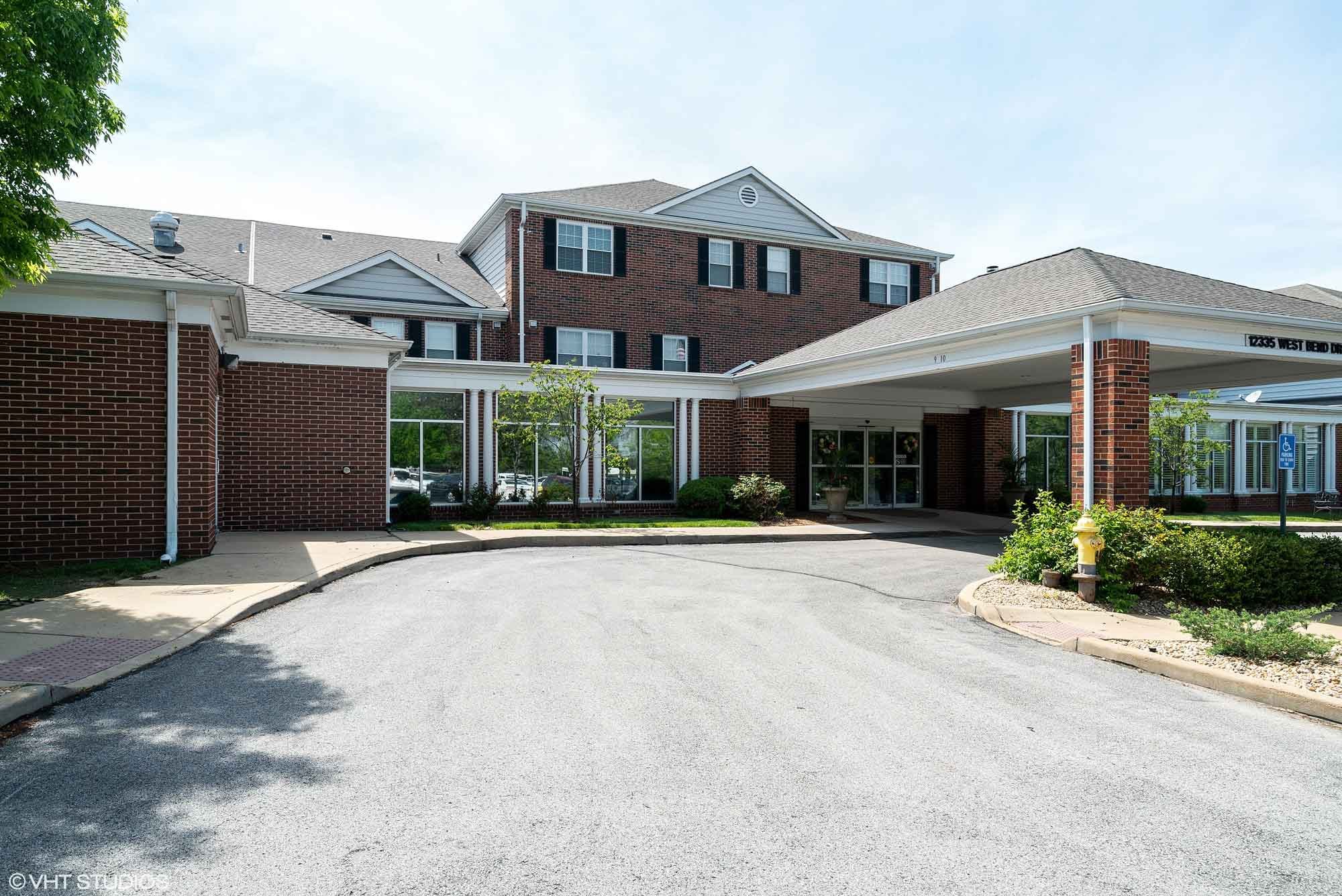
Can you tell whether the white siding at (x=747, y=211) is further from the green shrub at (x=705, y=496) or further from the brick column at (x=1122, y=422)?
the brick column at (x=1122, y=422)

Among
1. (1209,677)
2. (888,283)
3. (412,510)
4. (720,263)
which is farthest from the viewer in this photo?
(888,283)

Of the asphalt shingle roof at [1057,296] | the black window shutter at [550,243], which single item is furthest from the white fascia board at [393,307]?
the asphalt shingle roof at [1057,296]

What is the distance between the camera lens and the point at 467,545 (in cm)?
1448

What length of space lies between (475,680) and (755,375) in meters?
15.3

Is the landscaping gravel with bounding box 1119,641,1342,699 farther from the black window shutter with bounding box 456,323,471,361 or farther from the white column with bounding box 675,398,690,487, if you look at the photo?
the black window shutter with bounding box 456,323,471,361

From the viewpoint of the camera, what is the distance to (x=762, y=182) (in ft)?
87.4

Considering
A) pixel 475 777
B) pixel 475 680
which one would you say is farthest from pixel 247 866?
pixel 475 680

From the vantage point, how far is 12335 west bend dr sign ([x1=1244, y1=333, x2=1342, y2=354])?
12.3 m

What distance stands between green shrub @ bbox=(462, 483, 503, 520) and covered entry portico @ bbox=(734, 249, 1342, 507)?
6.87 m

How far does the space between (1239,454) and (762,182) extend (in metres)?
18.9

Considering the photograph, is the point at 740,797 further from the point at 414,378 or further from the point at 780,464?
the point at 780,464

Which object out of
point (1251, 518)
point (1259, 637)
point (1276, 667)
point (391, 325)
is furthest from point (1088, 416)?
point (391, 325)

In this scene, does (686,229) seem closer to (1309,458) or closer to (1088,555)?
(1088,555)

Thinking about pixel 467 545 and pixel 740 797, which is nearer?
pixel 740 797
